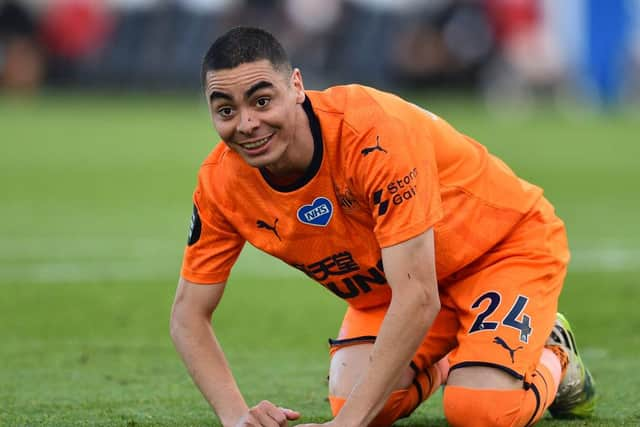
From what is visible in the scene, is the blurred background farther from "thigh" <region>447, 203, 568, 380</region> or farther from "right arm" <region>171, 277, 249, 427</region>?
"right arm" <region>171, 277, 249, 427</region>

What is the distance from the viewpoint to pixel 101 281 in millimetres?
9297

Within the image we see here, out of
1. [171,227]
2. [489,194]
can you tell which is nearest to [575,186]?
[171,227]

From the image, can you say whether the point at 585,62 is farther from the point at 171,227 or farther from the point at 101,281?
the point at 101,281

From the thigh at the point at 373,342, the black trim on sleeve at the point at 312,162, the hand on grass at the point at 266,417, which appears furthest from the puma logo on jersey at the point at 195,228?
the thigh at the point at 373,342

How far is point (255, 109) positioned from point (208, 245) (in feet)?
2.23

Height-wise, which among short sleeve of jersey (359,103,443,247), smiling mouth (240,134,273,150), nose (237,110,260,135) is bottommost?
short sleeve of jersey (359,103,443,247)

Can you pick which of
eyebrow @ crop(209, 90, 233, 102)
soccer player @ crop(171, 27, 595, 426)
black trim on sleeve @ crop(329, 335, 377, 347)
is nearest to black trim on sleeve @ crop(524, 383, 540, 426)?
soccer player @ crop(171, 27, 595, 426)

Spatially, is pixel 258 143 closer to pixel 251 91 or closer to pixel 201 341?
pixel 251 91

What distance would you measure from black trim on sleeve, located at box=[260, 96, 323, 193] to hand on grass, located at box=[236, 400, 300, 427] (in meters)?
0.76

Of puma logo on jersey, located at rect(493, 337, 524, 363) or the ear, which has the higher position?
the ear

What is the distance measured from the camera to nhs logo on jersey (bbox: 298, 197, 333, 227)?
4879 millimetres

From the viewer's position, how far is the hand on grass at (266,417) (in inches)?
189

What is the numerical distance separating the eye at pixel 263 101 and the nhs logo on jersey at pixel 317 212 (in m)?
0.43

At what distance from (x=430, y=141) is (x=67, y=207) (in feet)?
29.2
